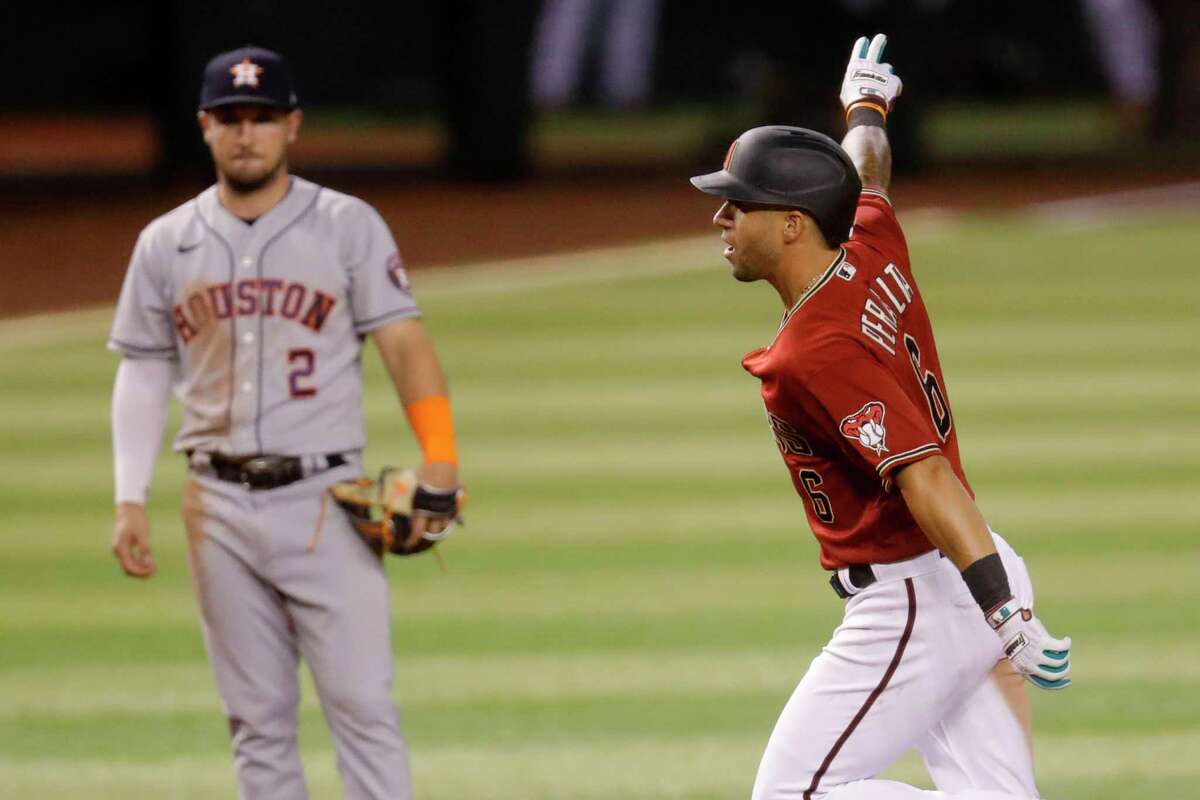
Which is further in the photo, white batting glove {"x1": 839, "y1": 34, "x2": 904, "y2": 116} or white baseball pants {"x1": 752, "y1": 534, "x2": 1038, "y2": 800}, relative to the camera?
white batting glove {"x1": 839, "y1": 34, "x2": 904, "y2": 116}

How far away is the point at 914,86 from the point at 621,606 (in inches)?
826

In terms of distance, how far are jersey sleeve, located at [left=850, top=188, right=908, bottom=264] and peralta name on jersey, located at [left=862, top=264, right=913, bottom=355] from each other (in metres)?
0.11

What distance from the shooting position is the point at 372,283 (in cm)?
468

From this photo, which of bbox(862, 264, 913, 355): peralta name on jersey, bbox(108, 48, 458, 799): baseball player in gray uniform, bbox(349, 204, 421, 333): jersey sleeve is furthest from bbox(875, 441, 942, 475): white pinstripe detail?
bbox(349, 204, 421, 333): jersey sleeve

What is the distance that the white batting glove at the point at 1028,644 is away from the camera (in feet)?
12.1

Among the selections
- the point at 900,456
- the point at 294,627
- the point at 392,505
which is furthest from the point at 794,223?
the point at 294,627

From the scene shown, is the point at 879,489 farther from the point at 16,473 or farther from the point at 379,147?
the point at 379,147

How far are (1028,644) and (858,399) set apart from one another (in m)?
0.55

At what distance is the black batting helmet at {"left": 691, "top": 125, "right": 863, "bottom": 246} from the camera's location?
3.86 metres

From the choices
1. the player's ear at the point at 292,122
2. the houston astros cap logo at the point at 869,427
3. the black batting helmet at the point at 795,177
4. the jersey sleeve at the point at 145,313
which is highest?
the player's ear at the point at 292,122

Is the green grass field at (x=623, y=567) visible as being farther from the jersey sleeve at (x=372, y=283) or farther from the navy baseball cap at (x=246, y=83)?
the navy baseball cap at (x=246, y=83)

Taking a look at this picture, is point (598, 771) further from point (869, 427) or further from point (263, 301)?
point (869, 427)

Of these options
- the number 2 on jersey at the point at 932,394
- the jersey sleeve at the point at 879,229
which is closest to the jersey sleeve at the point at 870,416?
the number 2 on jersey at the point at 932,394

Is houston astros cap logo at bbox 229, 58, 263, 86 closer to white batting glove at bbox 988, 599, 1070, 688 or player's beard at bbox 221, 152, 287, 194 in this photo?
player's beard at bbox 221, 152, 287, 194
